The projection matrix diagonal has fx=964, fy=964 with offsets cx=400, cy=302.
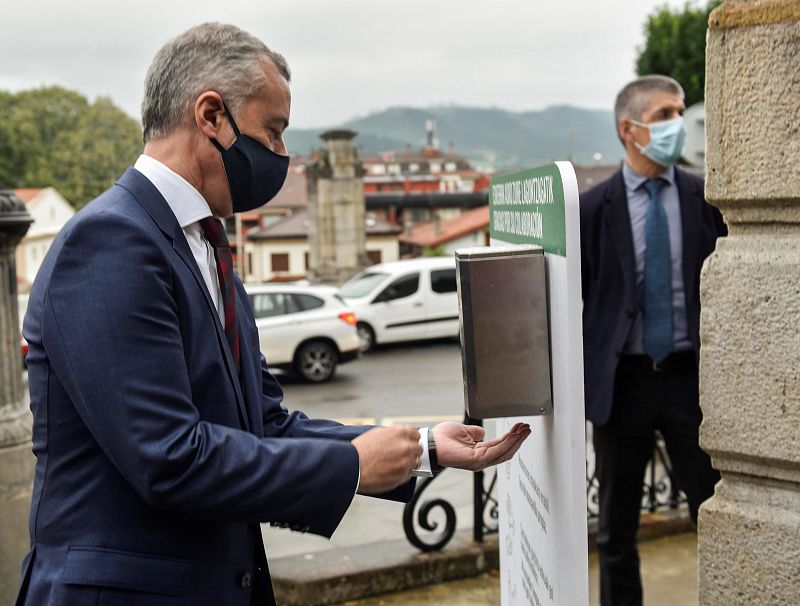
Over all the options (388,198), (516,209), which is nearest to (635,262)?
(516,209)

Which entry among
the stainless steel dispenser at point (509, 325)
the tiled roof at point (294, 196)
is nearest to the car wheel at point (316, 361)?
the stainless steel dispenser at point (509, 325)

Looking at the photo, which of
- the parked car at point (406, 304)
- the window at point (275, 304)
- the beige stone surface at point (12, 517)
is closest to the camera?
the beige stone surface at point (12, 517)

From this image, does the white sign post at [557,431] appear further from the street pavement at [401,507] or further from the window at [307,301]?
the window at [307,301]

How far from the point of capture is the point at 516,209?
2.22 metres

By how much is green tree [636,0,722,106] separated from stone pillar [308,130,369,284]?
274 inches

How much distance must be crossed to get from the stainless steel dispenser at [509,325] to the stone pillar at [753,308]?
0.36m

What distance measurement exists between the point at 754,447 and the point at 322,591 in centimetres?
303

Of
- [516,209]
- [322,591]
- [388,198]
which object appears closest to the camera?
[516,209]

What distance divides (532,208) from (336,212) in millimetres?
20942

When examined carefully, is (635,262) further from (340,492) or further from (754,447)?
(340,492)

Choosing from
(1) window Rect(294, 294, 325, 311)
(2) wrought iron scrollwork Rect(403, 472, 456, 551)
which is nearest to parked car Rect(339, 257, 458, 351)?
(1) window Rect(294, 294, 325, 311)

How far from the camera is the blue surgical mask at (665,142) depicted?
141 inches

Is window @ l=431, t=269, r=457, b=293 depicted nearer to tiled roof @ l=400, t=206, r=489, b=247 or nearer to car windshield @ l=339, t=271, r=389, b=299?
car windshield @ l=339, t=271, r=389, b=299

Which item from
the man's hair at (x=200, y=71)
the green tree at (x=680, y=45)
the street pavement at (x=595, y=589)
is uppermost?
the green tree at (x=680, y=45)
